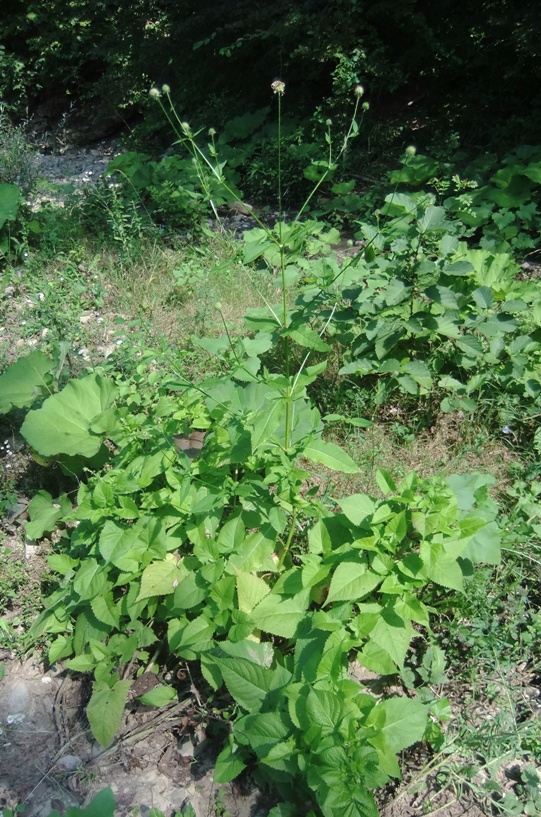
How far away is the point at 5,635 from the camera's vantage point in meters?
2.68

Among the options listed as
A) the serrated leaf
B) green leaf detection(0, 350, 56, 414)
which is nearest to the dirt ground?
the serrated leaf

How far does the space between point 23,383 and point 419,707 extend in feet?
7.52

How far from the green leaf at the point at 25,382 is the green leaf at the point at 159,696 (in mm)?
1522

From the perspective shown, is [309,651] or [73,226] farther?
[73,226]

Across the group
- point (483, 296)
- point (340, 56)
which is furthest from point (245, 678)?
point (340, 56)

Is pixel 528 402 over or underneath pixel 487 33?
underneath

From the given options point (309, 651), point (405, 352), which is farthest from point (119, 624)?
point (405, 352)

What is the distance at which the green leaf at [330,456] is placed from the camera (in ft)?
7.44

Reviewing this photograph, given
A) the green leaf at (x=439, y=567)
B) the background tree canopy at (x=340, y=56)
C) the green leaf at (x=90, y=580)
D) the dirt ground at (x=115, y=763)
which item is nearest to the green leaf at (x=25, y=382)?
the green leaf at (x=90, y=580)

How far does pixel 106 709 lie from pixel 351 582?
948 millimetres

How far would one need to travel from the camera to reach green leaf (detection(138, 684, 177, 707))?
228 cm

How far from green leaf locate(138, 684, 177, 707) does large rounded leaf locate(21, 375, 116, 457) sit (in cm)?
98

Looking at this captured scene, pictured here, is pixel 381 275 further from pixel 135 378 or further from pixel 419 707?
pixel 419 707

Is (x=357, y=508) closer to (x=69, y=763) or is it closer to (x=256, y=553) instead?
(x=256, y=553)
